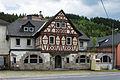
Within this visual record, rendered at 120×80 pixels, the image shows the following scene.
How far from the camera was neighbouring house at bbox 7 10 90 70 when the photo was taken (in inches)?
1431

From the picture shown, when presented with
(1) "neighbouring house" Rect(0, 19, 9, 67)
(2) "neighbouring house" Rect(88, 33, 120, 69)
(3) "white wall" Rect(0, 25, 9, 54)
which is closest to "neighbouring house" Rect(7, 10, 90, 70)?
(1) "neighbouring house" Rect(0, 19, 9, 67)

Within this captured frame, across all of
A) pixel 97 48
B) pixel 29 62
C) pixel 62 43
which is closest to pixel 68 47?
pixel 62 43

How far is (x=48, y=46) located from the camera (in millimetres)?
38031

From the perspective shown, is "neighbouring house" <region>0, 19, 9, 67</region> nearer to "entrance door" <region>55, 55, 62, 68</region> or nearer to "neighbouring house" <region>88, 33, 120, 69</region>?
"entrance door" <region>55, 55, 62, 68</region>

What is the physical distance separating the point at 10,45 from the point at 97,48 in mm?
21940

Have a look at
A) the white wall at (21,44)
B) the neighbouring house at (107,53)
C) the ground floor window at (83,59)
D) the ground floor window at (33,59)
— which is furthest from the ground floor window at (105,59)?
the white wall at (21,44)

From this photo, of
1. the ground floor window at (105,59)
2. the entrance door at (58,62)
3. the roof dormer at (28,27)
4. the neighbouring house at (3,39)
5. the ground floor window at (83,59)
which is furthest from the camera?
the neighbouring house at (3,39)

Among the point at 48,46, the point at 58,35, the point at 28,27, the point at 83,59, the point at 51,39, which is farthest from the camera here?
the point at 28,27

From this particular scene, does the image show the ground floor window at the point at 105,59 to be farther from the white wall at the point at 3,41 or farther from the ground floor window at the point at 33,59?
the white wall at the point at 3,41

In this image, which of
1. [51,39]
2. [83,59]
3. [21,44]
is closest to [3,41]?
[21,44]

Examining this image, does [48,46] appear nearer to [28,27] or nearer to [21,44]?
[21,44]

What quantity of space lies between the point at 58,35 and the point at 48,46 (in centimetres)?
272

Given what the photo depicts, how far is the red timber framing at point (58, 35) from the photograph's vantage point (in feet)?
124

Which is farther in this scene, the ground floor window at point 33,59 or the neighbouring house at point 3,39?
the neighbouring house at point 3,39
